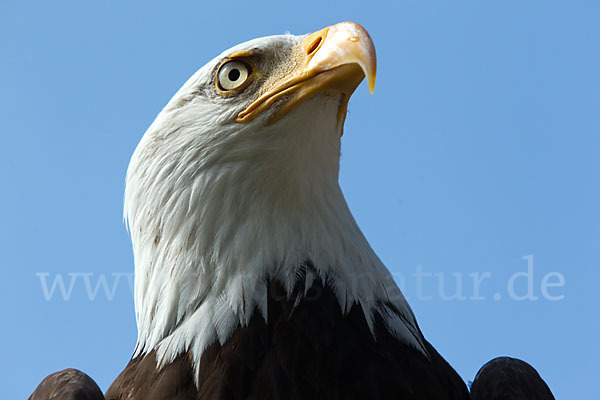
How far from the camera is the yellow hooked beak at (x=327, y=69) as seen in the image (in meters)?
3.73

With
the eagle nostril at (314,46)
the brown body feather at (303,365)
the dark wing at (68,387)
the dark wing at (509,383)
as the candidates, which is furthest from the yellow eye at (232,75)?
the dark wing at (509,383)

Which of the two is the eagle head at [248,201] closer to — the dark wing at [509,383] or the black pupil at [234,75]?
the black pupil at [234,75]

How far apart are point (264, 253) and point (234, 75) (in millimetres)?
1156

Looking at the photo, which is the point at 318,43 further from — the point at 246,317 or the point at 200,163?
the point at 246,317

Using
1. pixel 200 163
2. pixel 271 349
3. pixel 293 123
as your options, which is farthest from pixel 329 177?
pixel 271 349

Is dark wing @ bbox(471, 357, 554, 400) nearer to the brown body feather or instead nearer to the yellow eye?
the brown body feather

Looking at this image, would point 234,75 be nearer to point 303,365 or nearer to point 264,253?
point 264,253

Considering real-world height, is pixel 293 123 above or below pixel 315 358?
above

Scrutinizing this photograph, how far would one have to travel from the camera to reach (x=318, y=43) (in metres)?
4.09

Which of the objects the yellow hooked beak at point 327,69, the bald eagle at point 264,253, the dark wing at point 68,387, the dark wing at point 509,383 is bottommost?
the dark wing at point 509,383

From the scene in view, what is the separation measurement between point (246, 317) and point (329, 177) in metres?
1.09

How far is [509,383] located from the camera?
160 inches

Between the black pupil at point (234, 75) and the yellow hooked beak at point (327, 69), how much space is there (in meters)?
0.25

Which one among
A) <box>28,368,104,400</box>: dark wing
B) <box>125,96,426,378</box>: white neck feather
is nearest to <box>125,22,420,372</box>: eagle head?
<box>125,96,426,378</box>: white neck feather
